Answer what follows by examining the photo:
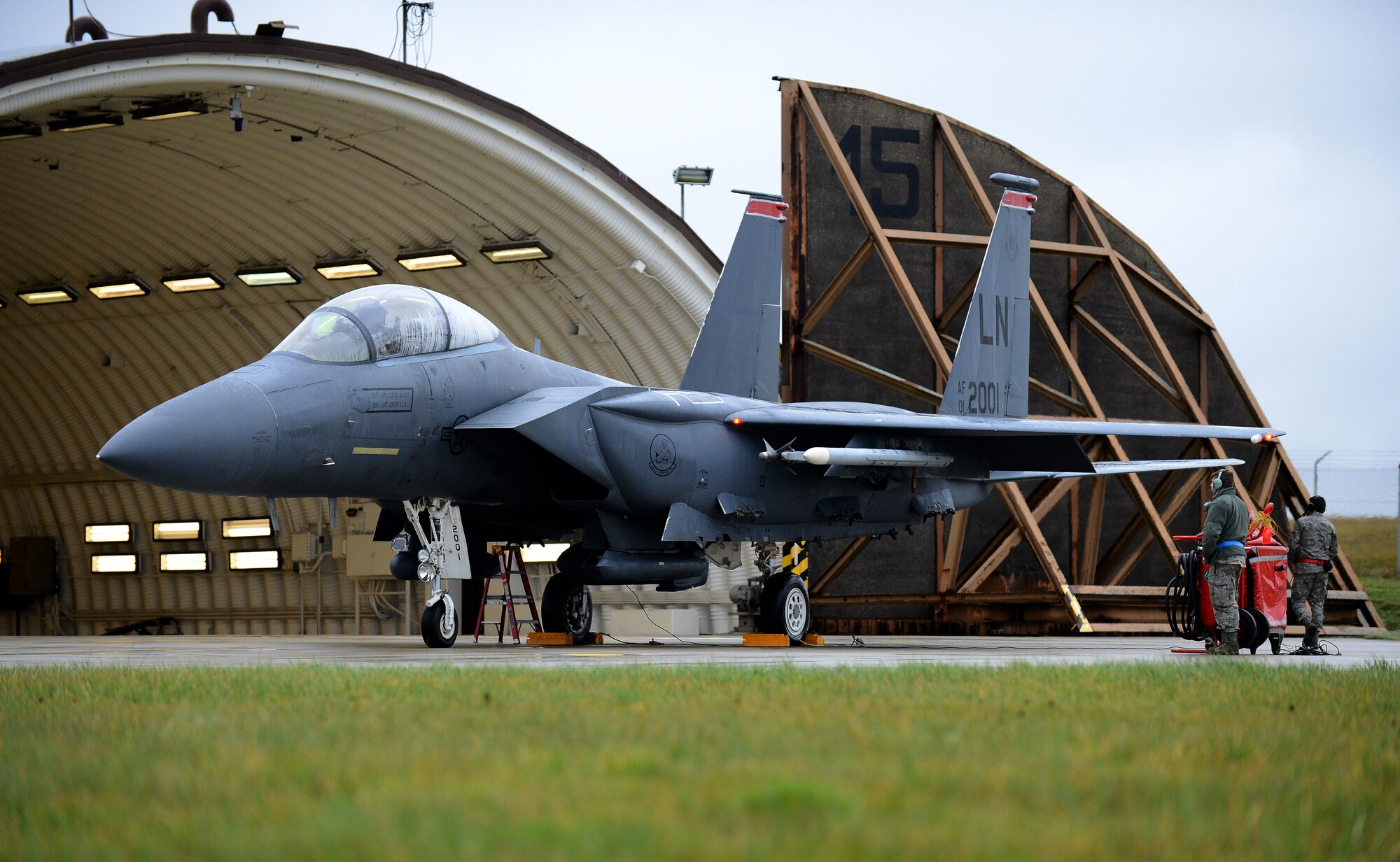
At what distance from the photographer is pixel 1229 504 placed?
10.7 metres

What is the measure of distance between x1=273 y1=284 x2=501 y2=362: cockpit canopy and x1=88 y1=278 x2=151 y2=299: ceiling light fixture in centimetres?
1186

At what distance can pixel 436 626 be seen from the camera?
11992 millimetres

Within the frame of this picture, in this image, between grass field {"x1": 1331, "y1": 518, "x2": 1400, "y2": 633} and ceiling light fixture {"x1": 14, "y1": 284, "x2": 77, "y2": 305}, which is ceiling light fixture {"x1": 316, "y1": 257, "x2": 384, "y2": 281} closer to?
ceiling light fixture {"x1": 14, "y1": 284, "x2": 77, "y2": 305}

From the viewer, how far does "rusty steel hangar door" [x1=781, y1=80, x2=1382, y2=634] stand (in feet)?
65.3

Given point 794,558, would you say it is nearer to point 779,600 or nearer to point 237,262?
point 779,600

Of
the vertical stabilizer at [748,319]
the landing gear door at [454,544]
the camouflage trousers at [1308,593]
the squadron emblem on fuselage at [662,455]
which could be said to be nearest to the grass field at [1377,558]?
the camouflage trousers at [1308,593]

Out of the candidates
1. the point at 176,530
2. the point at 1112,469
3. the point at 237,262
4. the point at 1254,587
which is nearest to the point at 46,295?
the point at 237,262

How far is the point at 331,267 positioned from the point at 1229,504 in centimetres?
1433

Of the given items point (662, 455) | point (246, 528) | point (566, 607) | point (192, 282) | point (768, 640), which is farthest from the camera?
point (246, 528)

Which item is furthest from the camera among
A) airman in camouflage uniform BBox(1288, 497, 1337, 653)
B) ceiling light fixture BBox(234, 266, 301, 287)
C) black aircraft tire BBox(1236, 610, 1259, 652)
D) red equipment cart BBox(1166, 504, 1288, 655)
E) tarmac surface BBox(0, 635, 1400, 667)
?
ceiling light fixture BBox(234, 266, 301, 287)

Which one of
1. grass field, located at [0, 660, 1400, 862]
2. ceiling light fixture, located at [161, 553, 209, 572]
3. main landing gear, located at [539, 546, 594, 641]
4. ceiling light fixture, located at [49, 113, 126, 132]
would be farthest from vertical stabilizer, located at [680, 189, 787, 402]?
ceiling light fixture, located at [161, 553, 209, 572]

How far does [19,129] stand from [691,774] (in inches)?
638

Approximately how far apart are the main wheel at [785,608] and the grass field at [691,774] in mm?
7974

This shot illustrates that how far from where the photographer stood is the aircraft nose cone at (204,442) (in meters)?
9.70
